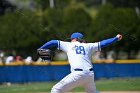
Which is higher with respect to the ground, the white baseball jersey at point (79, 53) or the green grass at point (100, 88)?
the white baseball jersey at point (79, 53)

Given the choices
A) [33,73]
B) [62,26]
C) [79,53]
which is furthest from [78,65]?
[62,26]

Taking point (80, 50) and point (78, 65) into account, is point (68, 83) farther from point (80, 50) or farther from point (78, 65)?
point (80, 50)

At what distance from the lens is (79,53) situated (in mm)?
11320

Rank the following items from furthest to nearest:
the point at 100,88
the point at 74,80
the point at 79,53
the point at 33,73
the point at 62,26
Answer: the point at 62,26
the point at 33,73
the point at 100,88
the point at 79,53
the point at 74,80

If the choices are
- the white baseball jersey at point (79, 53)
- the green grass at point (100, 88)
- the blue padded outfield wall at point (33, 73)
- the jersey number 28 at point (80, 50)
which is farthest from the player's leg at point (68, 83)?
the blue padded outfield wall at point (33, 73)

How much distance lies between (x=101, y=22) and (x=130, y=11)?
10.2 ft

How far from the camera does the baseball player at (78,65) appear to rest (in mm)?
11156

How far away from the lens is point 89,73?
1120 centimetres

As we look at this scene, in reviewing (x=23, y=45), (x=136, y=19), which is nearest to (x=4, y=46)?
(x=23, y=45)

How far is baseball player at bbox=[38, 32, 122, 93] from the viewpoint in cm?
1116

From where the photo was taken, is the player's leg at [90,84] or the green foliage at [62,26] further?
the green foliage at [62,26]

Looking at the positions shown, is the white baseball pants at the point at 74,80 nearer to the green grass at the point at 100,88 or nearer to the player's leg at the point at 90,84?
the player's leg at the point at 90,84

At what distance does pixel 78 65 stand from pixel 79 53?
0.92 feet

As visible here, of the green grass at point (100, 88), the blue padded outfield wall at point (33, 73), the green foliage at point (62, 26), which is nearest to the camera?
the green grass at point (100, 88)
